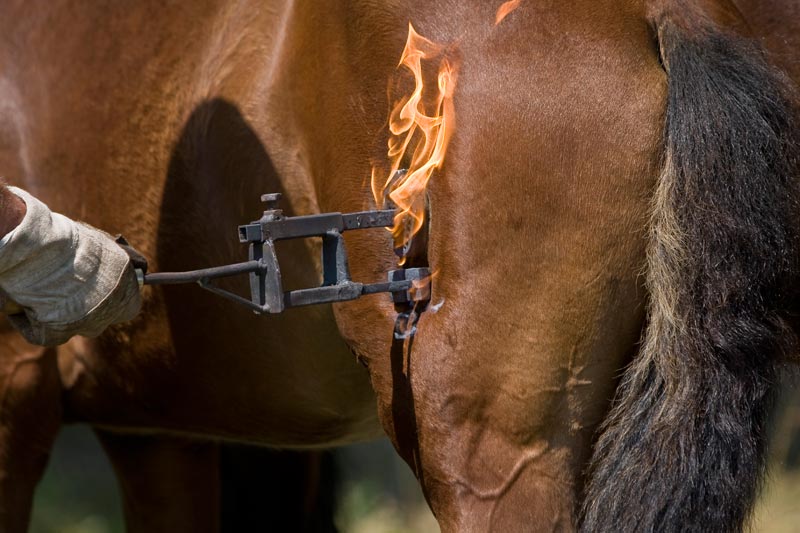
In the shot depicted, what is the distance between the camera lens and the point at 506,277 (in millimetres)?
1492

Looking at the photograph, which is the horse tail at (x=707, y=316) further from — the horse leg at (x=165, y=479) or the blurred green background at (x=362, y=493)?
the blurred green background at (x=362, y=493)

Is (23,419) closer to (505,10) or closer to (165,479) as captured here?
(165,479)

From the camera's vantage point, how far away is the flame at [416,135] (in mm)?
1532

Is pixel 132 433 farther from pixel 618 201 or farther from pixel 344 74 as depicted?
pixel 618 201

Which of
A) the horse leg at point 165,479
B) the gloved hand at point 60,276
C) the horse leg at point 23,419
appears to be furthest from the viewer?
the horse leg at point 165,479

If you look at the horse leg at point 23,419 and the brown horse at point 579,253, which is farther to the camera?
the horse leg at point 23,419

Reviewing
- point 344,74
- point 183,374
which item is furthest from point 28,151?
point 344,74

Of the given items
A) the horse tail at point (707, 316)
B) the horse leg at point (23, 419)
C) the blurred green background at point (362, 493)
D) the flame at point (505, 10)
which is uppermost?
the flame at point (505, 10)

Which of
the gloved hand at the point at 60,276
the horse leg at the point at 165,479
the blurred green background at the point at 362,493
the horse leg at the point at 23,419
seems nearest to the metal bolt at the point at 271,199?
the gloved hand at the point at 60,276

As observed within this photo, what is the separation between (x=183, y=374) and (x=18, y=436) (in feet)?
Result: 1.47

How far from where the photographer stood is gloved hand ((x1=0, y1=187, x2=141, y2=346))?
155 centimetres

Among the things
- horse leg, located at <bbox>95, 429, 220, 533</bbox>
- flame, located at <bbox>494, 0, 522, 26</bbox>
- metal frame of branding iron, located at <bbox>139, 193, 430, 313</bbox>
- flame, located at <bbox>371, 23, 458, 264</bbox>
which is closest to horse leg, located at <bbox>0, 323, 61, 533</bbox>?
horse leg, located at <bbox>95, 429, 220, 533</bbox>

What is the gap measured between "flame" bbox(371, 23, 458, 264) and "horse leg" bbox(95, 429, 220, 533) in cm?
152

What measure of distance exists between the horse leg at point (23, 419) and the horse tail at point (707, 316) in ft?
4.82
